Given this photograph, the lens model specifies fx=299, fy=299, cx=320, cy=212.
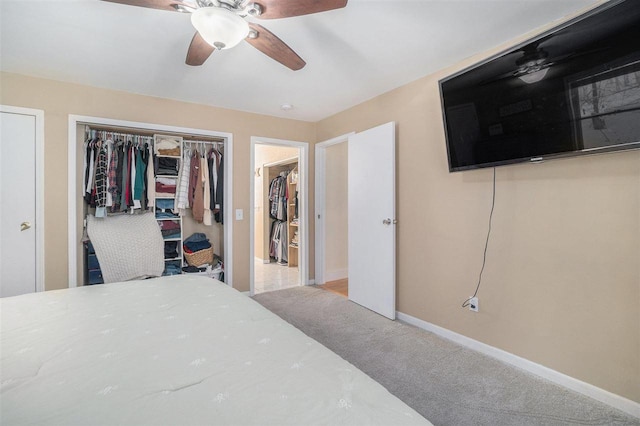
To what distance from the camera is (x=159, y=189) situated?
11.3 ft

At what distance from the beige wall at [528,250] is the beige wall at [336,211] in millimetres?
1390

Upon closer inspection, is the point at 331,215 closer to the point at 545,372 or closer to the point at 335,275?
the point at 335,275

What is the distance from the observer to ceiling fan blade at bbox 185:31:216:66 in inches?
67.0

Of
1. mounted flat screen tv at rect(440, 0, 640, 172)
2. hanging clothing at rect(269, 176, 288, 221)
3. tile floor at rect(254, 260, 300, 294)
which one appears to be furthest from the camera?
hanging clothing at rect(269, 176, 288, 221)

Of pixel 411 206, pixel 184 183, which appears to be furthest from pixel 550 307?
pixel 184 183

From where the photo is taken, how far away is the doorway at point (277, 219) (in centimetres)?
473

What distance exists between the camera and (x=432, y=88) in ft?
8.57

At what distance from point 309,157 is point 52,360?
3484 mm

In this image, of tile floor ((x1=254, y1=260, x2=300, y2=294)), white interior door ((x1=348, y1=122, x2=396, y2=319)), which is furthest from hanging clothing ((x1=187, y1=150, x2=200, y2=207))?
white interior door ((x1=348, y1=122, x2=396, y2=319))

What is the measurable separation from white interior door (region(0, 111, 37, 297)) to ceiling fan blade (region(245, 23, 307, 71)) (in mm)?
2379

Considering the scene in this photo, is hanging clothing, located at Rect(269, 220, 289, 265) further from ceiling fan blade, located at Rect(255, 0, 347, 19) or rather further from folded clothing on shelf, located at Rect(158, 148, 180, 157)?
ceiling fan blade, located at Rect(255, 0, 347, 19)

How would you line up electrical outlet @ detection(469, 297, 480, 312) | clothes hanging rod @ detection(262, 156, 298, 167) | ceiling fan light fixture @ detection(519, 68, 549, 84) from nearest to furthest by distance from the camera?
ceiling fan light fixture @ detection(519, 68, 549, 84) < electrical outlet @ detection(469, 297, 480, 312) < clothes hanging rod @ detection(262, 156, 298, 167)

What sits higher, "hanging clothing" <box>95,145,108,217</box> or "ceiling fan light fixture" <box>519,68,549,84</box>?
"ceiling fan light fixture" <box>519,68,549,84</box>

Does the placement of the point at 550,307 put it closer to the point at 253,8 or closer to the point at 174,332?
the point at 174,332
